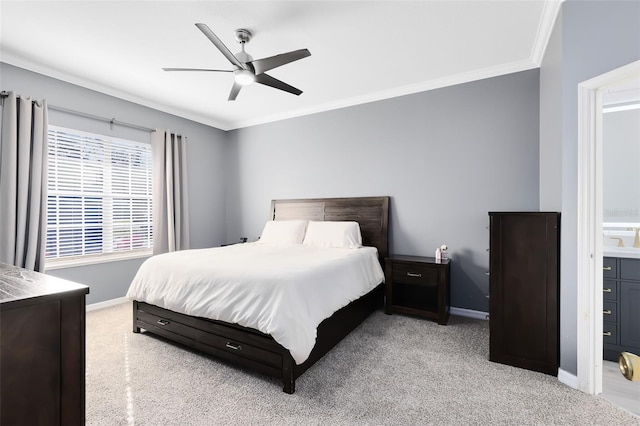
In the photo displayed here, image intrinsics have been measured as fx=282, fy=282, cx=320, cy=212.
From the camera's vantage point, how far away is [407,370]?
210 cm

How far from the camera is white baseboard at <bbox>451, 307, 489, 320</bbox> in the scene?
3110 mm

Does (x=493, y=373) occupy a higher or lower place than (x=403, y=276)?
lower

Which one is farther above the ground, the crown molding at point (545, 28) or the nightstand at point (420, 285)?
the crown molding at point (545, 28)

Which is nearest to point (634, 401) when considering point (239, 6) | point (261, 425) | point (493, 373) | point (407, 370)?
point (493, 373)

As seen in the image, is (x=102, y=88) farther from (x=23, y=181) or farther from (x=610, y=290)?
(x=610, y=290)

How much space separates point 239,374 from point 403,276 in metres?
1.90

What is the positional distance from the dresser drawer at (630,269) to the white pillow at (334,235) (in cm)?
227

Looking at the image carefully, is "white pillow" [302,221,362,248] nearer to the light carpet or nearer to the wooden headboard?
the wooden headboard

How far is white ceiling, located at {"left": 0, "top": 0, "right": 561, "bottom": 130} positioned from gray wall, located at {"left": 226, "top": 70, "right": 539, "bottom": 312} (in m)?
0.27

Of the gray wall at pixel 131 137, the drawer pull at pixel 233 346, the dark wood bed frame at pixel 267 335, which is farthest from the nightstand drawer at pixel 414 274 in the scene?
the gray wall at pixel 131 137

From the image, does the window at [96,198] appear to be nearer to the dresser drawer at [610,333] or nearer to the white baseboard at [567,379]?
the white baseboard at [567,379]

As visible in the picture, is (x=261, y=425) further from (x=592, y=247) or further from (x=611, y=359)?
(x=611, y=359)

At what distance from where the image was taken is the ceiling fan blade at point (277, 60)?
2.13 metres

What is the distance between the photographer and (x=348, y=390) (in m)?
1.86
